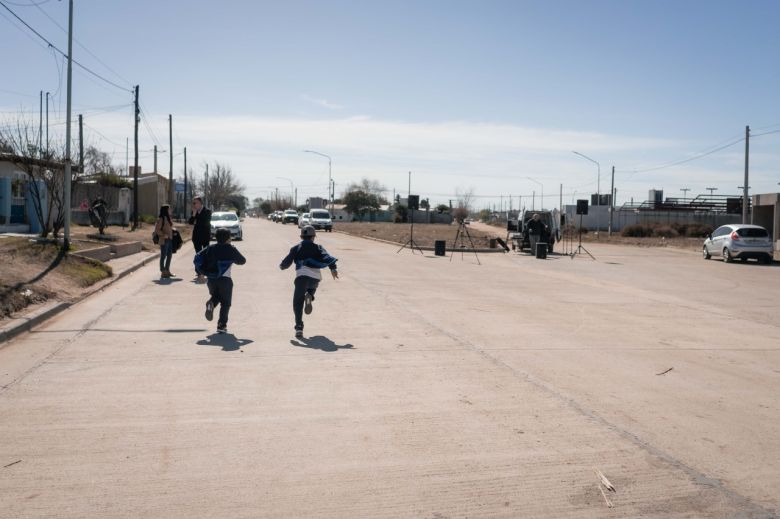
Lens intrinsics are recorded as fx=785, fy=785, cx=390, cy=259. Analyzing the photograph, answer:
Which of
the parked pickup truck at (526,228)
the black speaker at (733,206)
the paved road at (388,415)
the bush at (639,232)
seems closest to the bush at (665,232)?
the bush at (639,232)

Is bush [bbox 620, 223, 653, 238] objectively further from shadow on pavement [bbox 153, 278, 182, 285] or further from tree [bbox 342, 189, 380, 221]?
tree [bbox 342, 189, 380, 221]

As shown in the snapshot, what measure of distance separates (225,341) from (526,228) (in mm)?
28763

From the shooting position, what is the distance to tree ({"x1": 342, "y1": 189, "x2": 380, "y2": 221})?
128m

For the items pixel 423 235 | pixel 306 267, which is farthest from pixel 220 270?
pixel 423 235

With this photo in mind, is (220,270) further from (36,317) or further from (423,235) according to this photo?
(423,235)

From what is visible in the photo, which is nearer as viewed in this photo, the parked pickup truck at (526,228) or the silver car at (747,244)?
the silver car at (747,244)

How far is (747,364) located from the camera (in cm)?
916

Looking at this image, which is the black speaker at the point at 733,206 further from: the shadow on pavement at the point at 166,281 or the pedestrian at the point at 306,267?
the pedestrian at the point at 306,267

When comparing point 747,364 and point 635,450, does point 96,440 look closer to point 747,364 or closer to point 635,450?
point 635,450

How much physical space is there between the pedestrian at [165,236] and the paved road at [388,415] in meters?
5.32

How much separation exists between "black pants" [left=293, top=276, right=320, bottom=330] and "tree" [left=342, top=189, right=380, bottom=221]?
117889 millimetres

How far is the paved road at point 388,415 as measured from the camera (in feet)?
15.4

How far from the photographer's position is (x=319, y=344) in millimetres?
9922

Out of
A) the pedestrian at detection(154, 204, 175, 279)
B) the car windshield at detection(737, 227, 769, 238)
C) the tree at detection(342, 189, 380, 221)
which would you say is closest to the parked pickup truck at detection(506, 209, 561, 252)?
the car windshield at detection(737, 227, 769, 238)
